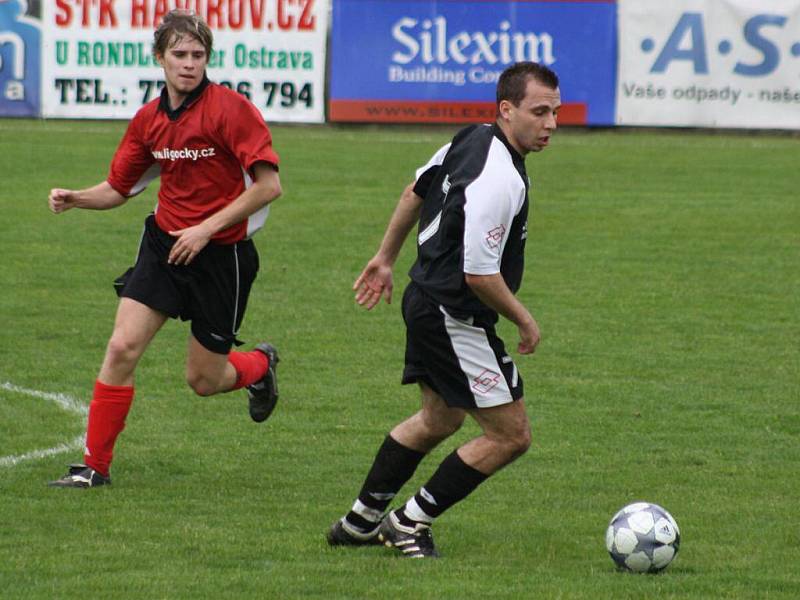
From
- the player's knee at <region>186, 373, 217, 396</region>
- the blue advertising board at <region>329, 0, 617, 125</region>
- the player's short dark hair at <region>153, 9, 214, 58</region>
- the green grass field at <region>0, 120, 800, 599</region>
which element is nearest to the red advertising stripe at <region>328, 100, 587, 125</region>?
the blue advertising board at <region>329, 0, 617, 125</region>

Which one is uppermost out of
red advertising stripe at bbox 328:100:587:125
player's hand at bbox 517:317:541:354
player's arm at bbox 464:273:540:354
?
red advertising stripe at bbox 328:100:587:125

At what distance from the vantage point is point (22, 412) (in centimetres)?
857

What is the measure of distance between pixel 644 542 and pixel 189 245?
2.29m

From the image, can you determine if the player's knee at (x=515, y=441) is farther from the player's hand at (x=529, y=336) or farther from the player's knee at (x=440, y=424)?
the player's hand at (x=529, y=336)

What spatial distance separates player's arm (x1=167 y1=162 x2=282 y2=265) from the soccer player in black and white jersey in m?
0.91

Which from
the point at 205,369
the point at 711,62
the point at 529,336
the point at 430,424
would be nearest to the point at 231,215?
the point at 205,369

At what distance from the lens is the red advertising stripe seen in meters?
24.9

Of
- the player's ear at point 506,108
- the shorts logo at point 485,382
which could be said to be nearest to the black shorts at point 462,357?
the shorts logo at point 485,382

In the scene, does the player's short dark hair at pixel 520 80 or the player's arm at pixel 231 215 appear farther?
the player's arm at pixel 231 215

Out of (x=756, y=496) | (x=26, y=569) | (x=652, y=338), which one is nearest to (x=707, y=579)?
(x=756, y=496)

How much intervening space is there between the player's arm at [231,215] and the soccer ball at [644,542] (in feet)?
6.89

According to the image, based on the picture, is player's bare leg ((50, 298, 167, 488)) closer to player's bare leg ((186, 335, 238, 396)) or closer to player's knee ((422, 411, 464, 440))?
player's bare leg ((186, 335, 238, 396))

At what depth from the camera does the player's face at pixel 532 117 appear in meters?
5.65

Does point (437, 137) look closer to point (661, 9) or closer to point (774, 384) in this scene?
point (661, 9)
